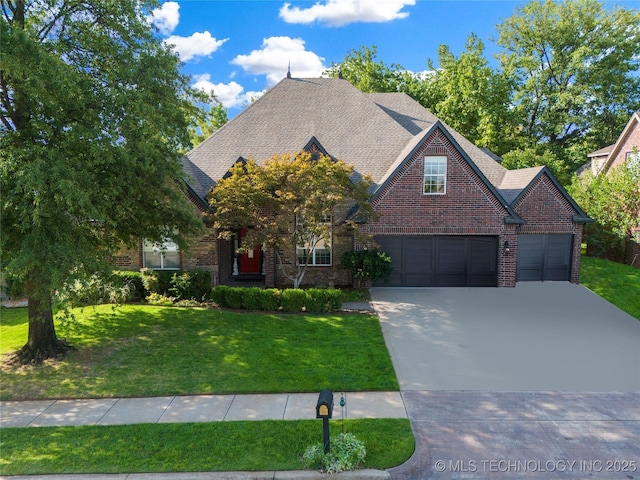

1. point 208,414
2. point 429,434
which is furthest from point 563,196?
point 208,414

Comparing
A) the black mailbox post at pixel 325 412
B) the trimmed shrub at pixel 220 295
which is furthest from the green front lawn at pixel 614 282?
the trimmed shrub at pixel 220 295

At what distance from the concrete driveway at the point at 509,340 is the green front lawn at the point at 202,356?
3.09 feet

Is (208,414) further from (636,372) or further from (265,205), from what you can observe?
(636,372)

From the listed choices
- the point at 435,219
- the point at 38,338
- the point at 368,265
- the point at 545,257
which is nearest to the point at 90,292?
the point at 38,338

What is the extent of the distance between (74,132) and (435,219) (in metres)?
12.7

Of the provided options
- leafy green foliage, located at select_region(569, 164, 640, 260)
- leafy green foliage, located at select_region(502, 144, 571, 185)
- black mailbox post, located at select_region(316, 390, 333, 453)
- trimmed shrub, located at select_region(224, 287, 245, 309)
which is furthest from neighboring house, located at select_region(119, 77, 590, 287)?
black mailbox post, located at select_region(316, 390, 333, 453)

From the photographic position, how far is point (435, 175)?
16.6 meters

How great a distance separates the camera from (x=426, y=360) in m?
9.74

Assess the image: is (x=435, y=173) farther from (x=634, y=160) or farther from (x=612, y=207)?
(x=634, y=160)

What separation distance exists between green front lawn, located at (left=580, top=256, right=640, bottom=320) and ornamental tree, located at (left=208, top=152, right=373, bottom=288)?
985cm

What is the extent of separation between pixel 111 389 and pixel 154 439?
7.95ft

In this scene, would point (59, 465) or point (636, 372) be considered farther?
point (636, 372)

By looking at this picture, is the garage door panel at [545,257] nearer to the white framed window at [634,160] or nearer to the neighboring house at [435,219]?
the neighboring house at [435,219]

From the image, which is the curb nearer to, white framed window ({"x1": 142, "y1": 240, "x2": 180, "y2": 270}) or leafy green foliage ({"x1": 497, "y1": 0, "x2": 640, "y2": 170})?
white framed window ({"x1": 142, "y1": 240, "x2": 180, "y2": 270})
